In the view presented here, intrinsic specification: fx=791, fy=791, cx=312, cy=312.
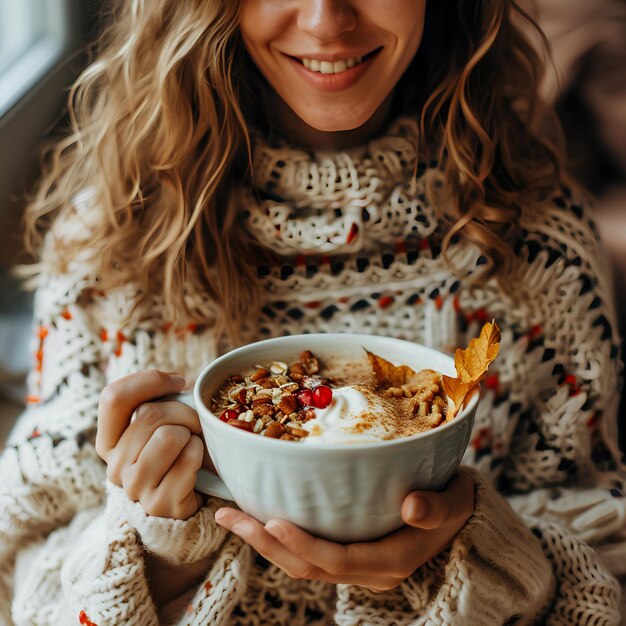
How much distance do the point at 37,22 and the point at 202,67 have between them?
0.55 m

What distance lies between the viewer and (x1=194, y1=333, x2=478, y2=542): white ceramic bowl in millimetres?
548

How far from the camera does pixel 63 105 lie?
133cm

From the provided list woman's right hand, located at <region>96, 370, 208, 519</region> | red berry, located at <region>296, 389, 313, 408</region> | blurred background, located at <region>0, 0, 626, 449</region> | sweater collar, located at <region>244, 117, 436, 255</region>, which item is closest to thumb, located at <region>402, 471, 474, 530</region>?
red berry, located at <region>296, 389, 313, 408</region>

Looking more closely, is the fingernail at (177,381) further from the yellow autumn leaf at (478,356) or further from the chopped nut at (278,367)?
the yellow autumn leaf at (478,356)

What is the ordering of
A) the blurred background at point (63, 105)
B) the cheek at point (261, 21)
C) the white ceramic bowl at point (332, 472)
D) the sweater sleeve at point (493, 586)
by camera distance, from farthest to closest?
the blurred background at point (63, 105), the cheek at point (261, 21), the sweater sleeve at point (493, 586), the white ceramic bowl at point (332, 472)

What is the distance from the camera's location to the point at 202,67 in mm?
929

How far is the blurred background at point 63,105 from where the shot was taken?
3.85ft

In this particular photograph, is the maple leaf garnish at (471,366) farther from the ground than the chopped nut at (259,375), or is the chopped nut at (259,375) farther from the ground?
the maple leaf garnish at (471,366)

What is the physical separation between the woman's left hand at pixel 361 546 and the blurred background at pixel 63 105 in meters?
0.61

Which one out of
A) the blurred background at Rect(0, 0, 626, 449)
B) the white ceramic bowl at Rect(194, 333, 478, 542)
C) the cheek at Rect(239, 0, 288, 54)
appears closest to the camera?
the white ceramic bowl at Rect(194, 333, 478, 542)

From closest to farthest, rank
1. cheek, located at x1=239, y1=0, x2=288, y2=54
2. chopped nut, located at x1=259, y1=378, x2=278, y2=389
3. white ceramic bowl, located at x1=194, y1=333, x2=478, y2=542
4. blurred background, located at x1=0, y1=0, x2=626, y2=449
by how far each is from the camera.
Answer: white ceramic bowl, located at x1=194, y1=333, x2=478, y2=542 < chopped nut, located at x1=259, y1=378, x2=278, y2=389 < cheek, located at x1=239, y1=0, x2=288, y2=54 < blurred background, located at x1=0, y1=0, x2=626, y2=449

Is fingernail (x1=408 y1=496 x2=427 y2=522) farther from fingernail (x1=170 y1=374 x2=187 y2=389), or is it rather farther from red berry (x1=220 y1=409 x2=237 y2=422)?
fingernail (x1=170 y1=374 x2=187 y2=389)

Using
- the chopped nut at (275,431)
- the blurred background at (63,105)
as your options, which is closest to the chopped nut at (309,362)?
the chopped nut at (275,431)

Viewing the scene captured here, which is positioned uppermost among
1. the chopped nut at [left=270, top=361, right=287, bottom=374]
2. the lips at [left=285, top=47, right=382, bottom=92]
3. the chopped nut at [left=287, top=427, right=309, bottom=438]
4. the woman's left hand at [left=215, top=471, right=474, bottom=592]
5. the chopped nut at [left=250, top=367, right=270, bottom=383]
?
the lips at [left=285, top=47, right=382, bottom=92]
